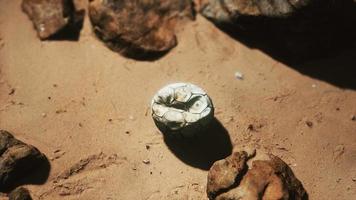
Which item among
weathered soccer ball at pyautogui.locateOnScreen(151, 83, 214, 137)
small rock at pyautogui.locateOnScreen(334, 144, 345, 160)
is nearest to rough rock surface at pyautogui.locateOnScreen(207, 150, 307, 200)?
weathered soccer ball at pyautogui.locateOnScreen(151, 83, 214, 137)

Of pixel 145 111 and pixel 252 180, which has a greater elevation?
pixel 145 111

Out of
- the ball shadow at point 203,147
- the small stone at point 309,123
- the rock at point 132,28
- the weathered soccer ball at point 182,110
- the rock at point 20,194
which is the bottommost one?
the small stone at point 309,123

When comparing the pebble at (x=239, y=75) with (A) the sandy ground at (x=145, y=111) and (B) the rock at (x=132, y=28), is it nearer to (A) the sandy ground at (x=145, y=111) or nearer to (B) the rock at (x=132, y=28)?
(A) the sandy ground at (x=145, y=111)

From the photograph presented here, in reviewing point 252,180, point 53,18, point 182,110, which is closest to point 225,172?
point 252,180

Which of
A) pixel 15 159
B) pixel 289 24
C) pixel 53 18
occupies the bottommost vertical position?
pixel 15 159

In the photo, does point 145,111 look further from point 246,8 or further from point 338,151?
point 338,151

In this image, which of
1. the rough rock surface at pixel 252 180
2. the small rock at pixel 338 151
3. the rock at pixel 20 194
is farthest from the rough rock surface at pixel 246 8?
the rock at pixel 20 194
